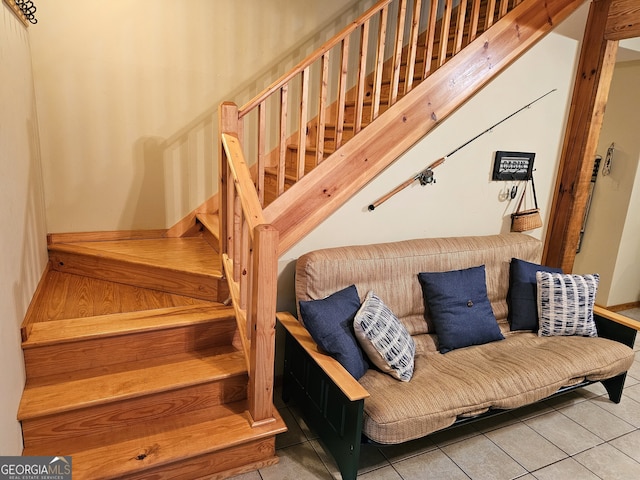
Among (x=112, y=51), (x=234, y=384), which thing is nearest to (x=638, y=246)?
(x=234, y=384)

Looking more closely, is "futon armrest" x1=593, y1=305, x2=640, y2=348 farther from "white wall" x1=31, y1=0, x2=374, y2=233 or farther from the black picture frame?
"white wall" x1=31, y1=0, x2=374, y2=233

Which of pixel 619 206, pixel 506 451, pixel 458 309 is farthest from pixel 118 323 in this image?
pixel 619 206

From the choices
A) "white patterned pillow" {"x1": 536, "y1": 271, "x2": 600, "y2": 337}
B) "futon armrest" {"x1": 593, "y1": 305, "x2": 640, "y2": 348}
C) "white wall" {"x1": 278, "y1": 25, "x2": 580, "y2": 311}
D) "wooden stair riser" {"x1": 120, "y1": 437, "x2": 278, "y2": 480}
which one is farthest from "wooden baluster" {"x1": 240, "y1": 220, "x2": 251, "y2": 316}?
"futon armrest" {"x1": 593, "y1": 305, "x2": 640, "y2": 348}

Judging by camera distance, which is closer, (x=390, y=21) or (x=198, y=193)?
(x=198, y=193)

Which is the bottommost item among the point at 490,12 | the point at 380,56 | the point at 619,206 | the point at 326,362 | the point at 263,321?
the point at 326,362

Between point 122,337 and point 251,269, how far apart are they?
771mm

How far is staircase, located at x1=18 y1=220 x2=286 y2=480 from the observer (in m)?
1.81

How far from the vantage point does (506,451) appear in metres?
2.24

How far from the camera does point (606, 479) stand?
208 cm

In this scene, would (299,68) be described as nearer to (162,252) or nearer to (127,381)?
(162,252)

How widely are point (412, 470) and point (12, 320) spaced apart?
1.92 m

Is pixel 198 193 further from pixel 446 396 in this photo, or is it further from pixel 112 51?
pixel 446 396

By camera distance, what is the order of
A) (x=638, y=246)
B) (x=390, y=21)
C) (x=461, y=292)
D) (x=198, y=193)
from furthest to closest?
(x=638, y=246) < (x=390, y=21) < (x=198, y=193) < (x=461, y=292)

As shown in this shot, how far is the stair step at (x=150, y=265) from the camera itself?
2.51 metres
